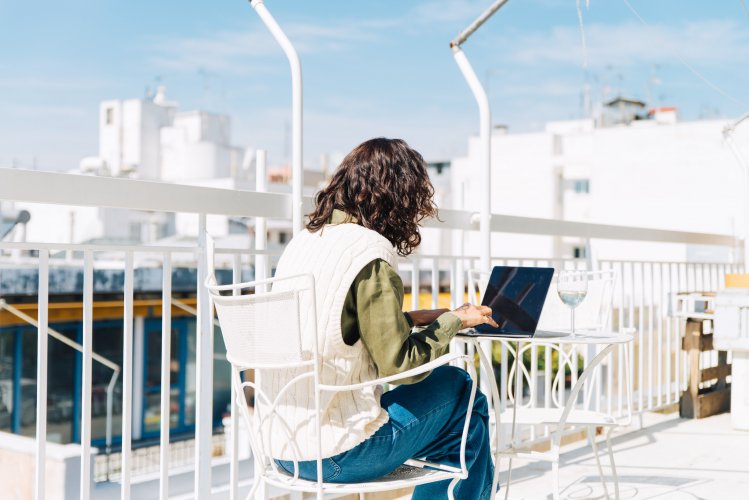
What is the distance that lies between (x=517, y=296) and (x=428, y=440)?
477mm

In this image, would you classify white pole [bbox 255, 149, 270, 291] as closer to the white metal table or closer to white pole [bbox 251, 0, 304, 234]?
white pole [bbox 251, 0, 304, 234]

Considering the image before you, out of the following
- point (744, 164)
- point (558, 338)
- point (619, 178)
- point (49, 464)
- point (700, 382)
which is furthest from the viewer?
point (619, 178)

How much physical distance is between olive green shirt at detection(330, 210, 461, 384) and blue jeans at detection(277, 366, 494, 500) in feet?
0.31

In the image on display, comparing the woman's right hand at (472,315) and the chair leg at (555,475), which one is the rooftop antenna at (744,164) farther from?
the woman's right hand at (472,315)

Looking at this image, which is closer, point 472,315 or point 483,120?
point 472,315

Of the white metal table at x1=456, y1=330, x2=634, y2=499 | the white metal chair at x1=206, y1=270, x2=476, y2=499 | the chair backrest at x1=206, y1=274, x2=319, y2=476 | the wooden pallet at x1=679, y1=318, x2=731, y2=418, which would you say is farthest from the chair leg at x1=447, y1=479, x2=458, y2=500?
the wooden pallet at x1=679, y1=318, x2=731, y2=418

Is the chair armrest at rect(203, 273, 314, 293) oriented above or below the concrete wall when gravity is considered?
above

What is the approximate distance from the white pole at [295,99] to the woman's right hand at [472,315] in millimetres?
634

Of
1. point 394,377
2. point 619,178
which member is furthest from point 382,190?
point 619,178

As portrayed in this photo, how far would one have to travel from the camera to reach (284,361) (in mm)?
1753

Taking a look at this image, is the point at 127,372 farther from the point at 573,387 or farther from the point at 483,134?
the point at 483,134

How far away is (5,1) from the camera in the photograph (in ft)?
172

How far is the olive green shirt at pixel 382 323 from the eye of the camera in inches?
68.1

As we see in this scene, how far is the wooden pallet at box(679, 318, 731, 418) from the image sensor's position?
4.48 m
